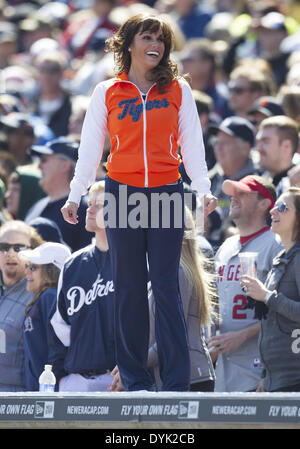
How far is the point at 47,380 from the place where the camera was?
5.86 m

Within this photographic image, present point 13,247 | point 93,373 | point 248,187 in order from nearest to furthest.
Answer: point 93,373 < point 248,187 < point 13,247

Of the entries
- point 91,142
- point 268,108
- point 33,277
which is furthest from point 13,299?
point 268,108

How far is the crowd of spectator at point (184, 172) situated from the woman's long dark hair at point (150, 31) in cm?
122

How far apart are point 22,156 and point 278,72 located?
2.98 m

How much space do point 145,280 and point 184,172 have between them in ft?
6.49

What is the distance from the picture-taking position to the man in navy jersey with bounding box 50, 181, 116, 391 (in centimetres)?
596

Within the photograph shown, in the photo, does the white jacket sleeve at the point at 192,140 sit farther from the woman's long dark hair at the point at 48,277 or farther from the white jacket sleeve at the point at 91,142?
the woman's long dark hair at the point at 48,277

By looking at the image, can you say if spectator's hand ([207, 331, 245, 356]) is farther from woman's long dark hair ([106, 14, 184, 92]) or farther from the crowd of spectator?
woman's long dark hair ([106, 14, 184, 92])

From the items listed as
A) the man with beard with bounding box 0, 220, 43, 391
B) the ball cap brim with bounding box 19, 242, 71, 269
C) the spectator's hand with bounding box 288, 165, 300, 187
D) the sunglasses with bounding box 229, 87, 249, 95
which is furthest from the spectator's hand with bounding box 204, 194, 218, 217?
the sunglasses with bounding box 229, 87, 249, 95

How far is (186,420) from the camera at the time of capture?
173 inches

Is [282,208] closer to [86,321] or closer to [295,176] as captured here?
[295,176]

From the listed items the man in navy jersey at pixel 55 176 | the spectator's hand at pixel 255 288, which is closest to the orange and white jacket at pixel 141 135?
the spectator's hand at pixel 255 288

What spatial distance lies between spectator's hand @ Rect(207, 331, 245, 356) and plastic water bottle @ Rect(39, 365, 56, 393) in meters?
1.04

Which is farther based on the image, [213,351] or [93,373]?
[213,351]
